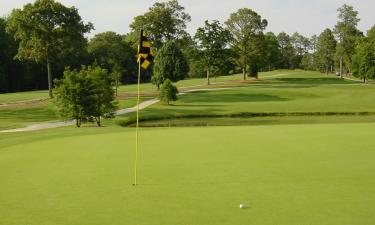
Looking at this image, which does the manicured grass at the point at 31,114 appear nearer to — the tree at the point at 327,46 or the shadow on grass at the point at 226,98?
the shadow on grass at the point at 226,98

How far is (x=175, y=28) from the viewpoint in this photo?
7406 cm

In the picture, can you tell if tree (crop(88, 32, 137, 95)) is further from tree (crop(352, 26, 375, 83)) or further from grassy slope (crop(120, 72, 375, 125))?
tree (crop(352, 26, 375, 83))

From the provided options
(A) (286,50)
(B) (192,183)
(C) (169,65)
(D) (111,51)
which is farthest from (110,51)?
Answer: (B) (192,183)

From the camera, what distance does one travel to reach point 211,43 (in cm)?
6925

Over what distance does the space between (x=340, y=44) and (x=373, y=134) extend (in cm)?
8187

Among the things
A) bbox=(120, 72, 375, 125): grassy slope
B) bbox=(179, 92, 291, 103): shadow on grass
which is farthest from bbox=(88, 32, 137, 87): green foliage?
bbox=(179, 92, 291, 103): shadow on grass

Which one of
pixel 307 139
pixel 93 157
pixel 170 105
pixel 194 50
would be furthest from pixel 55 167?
pixel 194 50

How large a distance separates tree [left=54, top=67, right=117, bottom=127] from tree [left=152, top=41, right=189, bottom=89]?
27.2 metres

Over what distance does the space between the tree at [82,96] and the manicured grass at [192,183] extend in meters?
16.5

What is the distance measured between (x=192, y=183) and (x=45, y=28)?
46.6m

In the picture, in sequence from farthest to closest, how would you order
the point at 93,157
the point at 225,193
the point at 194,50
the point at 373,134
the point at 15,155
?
the point at 194,50 < the point at 373,134 < the point at 15,155 < the point at 93,157 < the point at 225,193

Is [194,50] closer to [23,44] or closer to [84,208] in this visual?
[23,44]

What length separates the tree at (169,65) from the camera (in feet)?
202

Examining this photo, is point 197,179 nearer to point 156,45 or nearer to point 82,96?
point 82,96
